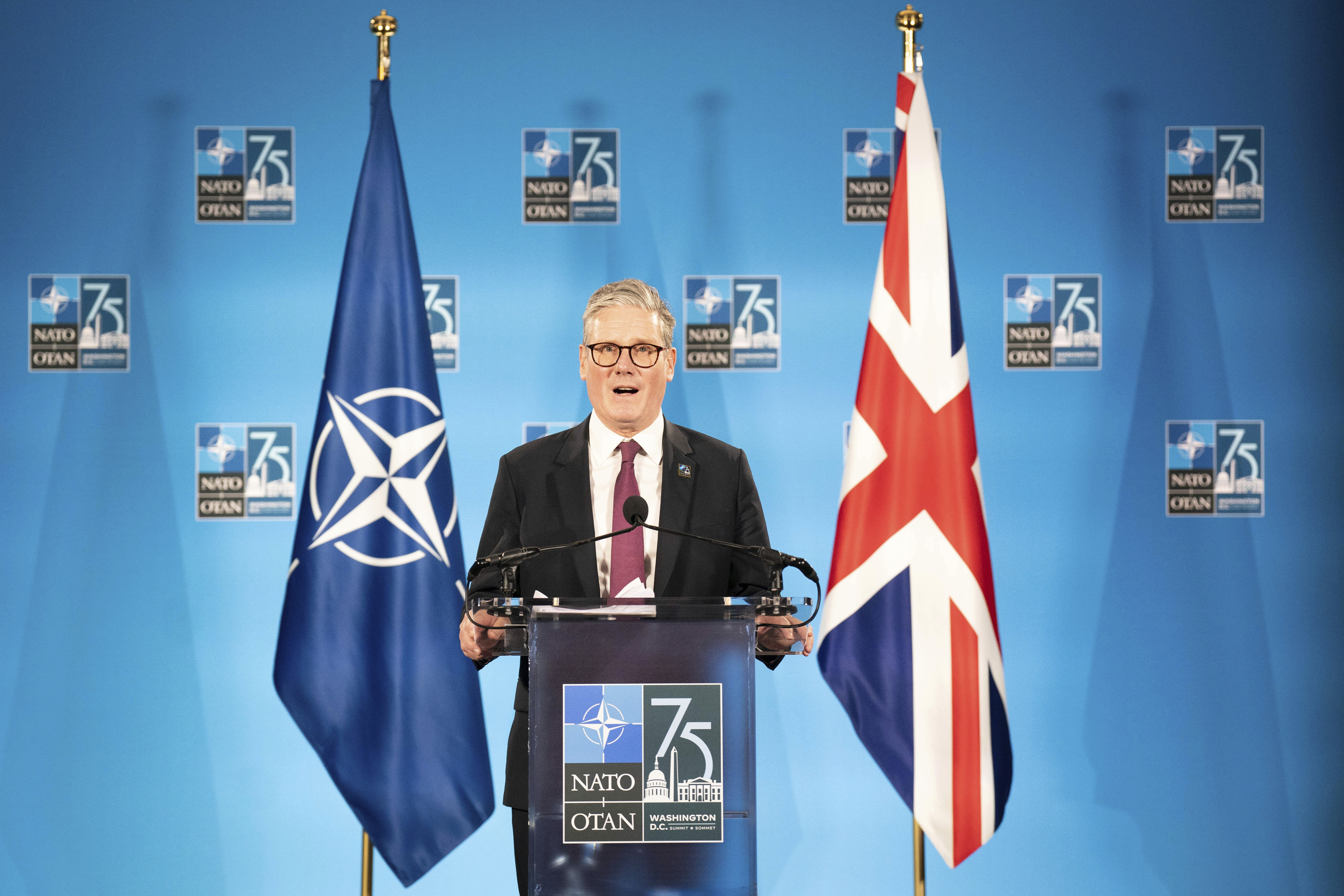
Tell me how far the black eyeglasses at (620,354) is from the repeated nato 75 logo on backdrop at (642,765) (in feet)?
2.61

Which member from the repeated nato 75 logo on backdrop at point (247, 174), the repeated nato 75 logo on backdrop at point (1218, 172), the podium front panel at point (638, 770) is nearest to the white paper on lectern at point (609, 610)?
the podium front panel at point (638, 770)

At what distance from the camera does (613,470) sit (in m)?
2.06

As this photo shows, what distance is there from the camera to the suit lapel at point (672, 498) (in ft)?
6.40

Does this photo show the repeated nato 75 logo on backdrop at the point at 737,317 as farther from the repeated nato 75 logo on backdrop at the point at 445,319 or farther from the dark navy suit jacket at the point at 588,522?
the dark navy suit jacket at the point at 588,522

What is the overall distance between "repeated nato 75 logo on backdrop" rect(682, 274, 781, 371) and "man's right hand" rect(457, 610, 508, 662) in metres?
1.68

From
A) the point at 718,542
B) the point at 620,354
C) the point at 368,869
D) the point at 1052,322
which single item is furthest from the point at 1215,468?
the point at 368,869

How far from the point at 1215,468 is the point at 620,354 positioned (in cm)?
214

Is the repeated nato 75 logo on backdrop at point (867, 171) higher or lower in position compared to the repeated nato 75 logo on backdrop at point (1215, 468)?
higher

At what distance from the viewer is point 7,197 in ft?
10.5

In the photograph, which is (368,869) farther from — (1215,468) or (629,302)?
(1215,468)

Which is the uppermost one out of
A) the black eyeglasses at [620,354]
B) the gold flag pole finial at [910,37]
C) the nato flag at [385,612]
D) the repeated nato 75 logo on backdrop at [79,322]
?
the gold flag pole finial at [910,37]

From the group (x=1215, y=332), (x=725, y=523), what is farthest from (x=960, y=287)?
(x=725, y=523)

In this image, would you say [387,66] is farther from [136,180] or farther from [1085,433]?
[1085,433]

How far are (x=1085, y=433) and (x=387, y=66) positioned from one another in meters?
2.29
